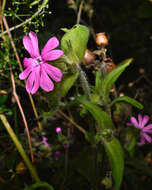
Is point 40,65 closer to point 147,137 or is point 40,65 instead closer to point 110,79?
point 110,79

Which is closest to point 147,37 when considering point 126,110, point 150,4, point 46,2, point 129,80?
point 150,4

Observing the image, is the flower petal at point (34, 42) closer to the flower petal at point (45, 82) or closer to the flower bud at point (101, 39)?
the flower petal at point (45, 82)

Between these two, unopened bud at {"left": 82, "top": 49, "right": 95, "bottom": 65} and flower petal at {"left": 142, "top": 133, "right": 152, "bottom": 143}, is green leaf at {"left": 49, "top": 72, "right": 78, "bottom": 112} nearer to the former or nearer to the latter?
unopened bud at {"left": 82, "top": 49, "right": 95, "bottom": 65}

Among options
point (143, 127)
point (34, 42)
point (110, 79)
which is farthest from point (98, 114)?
point (143, 127)

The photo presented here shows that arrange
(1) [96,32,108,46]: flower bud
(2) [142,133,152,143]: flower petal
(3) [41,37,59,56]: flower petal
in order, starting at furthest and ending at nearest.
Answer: (2) [142,133,152,143]: flower petal < (1) [96,32,108,46]: flower bud < (3) [41,37,59,56]: flower petal

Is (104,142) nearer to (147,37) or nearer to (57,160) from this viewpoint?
(57,160)

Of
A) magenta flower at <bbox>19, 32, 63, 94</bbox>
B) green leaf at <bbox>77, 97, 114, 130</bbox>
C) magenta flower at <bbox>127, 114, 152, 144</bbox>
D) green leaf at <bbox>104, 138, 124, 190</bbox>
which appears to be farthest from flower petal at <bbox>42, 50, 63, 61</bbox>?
magenta flower at <bbox>127, 114, 152, 144</bbox>
